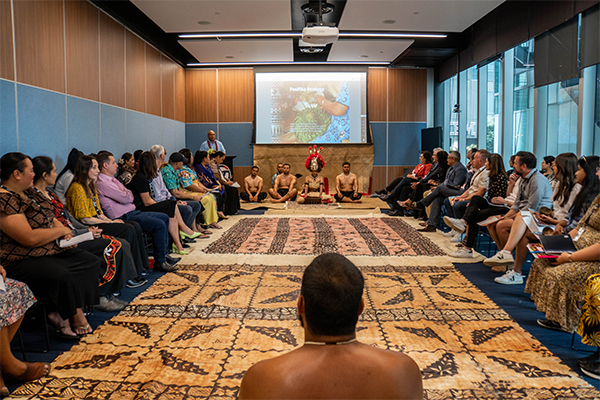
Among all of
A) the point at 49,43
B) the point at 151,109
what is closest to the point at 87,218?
the point at 49,43

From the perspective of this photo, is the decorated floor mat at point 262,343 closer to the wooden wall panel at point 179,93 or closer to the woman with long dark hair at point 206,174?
the woman with long dark hair at point 206,174

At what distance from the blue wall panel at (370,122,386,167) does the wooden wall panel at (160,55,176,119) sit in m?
5.14

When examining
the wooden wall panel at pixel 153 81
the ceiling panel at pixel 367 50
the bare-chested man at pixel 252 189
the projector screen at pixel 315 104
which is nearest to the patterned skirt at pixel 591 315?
the ceiling panel at pixel 367 50

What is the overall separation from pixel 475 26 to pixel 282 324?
7.86m

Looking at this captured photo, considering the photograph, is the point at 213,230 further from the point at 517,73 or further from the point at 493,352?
the point at 517,73

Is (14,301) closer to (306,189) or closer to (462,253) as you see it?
(462,253)

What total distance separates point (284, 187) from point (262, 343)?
773 centimetres

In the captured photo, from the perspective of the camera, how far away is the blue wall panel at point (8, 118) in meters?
4.19

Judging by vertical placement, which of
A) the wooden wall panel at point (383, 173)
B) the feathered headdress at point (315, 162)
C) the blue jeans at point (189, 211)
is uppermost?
the feathered headdress at point (315, 162)

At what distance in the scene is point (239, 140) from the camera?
11727 millimetres

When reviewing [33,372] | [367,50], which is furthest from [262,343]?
[367,50]

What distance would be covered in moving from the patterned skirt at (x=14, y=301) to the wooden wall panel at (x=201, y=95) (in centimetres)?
964

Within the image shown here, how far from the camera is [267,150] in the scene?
11594 mm

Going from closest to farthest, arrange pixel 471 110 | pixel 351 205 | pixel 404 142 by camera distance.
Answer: pixel 471 110
pixel 351 205
pixel 404 142
